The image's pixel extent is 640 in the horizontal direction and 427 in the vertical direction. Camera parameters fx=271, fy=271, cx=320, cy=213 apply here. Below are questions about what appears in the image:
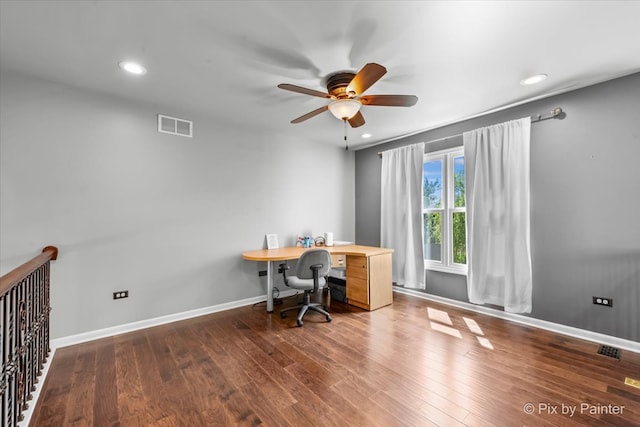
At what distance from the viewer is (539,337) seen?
2.80m

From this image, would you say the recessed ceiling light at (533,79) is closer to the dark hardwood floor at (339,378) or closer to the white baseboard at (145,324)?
the dark hardwood floor at (339,378)

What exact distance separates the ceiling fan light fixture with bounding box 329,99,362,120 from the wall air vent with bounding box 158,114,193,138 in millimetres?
1981

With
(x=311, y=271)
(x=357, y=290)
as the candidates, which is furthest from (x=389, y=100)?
(x=357, y=290)

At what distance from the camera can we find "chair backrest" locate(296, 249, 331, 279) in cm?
314

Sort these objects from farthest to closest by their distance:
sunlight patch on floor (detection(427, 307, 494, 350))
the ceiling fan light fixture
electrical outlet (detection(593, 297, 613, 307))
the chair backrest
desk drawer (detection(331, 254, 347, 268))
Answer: desk drawer (detection(331, 254, 347, 268))
the chair backrest
sunlight patch on floor (detection(427, 307, 494, 350))
electrical outlet (detection(593, 297, 613, 307))
the ceiling fan light fixture

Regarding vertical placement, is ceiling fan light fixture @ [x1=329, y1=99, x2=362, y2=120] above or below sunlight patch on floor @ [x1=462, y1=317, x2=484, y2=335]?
above

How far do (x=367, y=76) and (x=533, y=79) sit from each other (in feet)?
5.97

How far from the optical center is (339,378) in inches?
83.5

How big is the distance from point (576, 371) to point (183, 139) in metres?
4.54

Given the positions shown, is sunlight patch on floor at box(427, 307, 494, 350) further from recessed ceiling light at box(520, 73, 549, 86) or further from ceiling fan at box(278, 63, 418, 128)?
recessed ceiling light at box(520, 73, 549, 86)

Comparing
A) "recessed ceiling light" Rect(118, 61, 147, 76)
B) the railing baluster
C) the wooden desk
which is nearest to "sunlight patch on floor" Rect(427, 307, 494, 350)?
the wooden desk

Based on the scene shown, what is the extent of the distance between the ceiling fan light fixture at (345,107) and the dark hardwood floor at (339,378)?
224 cm

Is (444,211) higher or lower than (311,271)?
higher

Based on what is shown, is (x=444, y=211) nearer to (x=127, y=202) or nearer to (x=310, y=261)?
(x=310, y=261)
